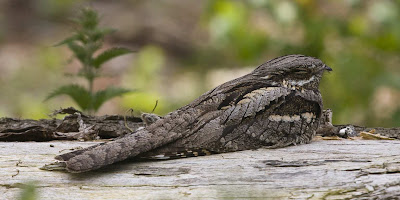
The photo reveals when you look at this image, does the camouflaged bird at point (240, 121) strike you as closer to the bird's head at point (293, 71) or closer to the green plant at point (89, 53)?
the bird's head at point (293, 71)

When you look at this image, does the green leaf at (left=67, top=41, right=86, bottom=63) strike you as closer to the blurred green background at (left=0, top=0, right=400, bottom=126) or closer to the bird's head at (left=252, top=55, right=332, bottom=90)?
the blurred green background at (left=0, top=0, right=400, bottom=126)

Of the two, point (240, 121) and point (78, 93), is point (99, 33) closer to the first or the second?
point (78, 93)

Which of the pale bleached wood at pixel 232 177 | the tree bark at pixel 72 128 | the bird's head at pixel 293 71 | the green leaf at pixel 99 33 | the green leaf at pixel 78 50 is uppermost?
the green leaf at pixel 99 33

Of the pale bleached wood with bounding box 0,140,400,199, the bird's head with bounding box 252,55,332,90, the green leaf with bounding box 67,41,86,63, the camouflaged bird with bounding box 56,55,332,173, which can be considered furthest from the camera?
the green leaf with bounding box 67,41,86,63

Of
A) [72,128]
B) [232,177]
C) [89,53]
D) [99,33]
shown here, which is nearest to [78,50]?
[89,53]

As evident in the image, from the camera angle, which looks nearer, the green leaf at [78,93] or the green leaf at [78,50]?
the green leaf at [78,93]

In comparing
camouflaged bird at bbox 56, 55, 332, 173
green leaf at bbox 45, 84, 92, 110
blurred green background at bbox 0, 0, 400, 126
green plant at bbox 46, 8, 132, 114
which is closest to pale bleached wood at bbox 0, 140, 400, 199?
camouflaged bird at bbox 56, 55, 332, 173

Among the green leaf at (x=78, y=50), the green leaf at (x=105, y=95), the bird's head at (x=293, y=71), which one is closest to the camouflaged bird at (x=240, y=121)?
the bird's head at (x=293, y=71)
